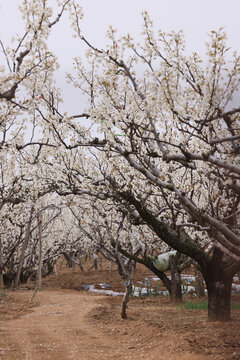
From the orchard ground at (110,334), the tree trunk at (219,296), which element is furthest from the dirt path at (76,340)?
the tree trunk at (219,296)

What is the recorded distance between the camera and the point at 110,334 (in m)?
9.34

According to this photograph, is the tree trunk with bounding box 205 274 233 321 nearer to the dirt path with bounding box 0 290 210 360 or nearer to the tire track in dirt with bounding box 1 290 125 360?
the dirt path with bounding box 0 290 210 360

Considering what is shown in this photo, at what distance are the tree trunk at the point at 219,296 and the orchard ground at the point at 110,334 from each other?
1.12 ft

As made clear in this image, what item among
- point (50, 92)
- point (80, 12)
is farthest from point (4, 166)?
point (80, 12)

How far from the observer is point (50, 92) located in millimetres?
9508

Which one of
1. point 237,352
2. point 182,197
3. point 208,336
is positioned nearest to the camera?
point 237,352

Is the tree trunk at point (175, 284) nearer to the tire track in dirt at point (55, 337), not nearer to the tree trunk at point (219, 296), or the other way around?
the tire track in dirt at point (55, 337)

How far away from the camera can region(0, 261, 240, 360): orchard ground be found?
23.4ft

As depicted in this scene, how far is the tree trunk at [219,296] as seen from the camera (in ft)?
30.2

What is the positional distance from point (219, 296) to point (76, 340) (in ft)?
12.6

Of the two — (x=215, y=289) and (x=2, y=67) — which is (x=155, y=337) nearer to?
(x=215, y=289)

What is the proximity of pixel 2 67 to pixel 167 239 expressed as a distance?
5594 mm

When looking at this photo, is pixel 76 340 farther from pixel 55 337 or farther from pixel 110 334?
pixel 110 334

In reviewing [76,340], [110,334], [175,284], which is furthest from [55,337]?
[175,284]
